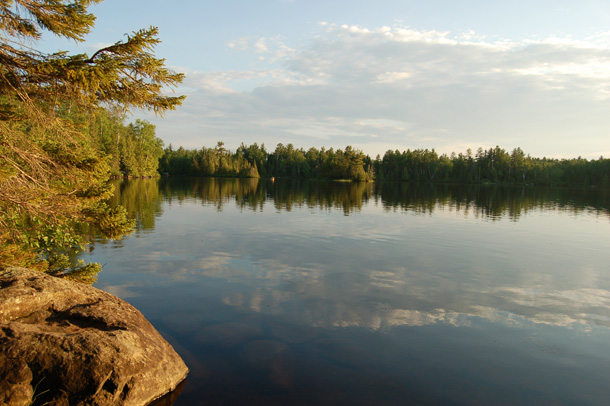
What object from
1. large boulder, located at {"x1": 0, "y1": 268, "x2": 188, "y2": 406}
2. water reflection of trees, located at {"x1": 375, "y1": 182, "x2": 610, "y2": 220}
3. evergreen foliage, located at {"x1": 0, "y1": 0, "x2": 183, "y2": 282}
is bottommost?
water reflection of trees, located at {"x1": 375, "y1": 182, "x2": 610, "y2": 220}

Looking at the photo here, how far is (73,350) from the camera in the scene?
5719 mm

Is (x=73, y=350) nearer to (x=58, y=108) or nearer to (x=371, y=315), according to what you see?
(x=58, y=108)

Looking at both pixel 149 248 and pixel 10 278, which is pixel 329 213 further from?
pixel 10 278

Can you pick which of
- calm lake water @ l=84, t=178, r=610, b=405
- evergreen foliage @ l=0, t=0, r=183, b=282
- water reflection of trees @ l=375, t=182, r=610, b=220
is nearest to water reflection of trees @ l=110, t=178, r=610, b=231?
water reflection of trees @ l=375, t=182, r=610, b=220

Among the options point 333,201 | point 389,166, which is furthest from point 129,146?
point 389,166

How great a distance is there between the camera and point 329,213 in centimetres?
3462

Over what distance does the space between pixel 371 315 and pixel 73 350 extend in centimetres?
751

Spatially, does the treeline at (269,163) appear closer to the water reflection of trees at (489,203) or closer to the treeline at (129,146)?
the treeline at (129,146)

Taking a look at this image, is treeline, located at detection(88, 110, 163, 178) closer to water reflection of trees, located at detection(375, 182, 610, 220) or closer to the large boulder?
water reflection of trees, located at detection(375, 182, 610, 220)

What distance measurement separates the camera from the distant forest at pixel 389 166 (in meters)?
154

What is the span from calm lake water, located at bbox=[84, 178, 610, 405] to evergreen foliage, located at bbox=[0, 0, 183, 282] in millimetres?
3396

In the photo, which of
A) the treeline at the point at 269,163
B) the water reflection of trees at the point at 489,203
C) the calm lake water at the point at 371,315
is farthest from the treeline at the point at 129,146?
the calm lake water at the point at 371,315

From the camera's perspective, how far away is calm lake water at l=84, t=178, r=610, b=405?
7320 millimetres

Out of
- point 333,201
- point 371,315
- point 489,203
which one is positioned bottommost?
point 371,315
